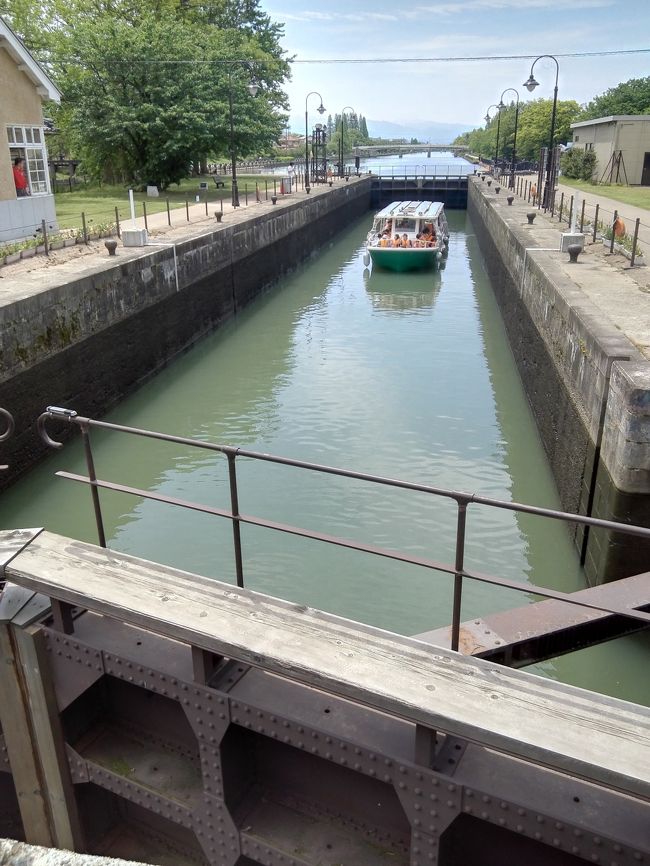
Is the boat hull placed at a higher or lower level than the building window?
lower

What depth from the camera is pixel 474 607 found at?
25.1 feet

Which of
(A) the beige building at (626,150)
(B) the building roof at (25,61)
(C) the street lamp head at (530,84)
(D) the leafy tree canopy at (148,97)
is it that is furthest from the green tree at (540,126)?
(B) the building roof at (25,61)

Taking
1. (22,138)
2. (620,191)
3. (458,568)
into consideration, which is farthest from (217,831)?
(620,191)

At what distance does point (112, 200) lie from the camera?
33125mm

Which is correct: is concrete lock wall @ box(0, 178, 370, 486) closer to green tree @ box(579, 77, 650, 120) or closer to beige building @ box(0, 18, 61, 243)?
beige building @ box(0, 18, 61, 243)

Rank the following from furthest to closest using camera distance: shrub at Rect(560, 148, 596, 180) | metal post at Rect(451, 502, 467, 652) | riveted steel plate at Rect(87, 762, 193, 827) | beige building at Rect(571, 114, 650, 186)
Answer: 1. shrub at Rect(560, 148, 596, 180)
2. beige building at Rect(571, 114, 650, 186)
3. riveted steel plate at Rect(87, 762, 193, 827)
4. metal post at Rect(451, 502, 467, 652)

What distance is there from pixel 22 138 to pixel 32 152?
757mm

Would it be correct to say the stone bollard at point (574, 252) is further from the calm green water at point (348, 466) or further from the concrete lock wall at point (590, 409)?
the calm green water at point (348, 466)

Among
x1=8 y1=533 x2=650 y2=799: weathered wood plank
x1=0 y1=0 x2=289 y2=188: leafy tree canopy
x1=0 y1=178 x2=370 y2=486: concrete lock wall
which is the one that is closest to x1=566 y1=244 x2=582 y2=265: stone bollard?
x1=0 y1=178 x2=370 y2=486: concrete lock wall

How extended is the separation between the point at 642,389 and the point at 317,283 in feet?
69.4

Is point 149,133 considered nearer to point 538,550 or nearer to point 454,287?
point 454,287

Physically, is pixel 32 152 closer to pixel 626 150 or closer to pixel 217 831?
pixel 217 831

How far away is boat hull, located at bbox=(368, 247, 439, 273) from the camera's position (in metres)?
26.6

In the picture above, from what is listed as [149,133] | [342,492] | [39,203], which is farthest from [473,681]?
[149,133]
